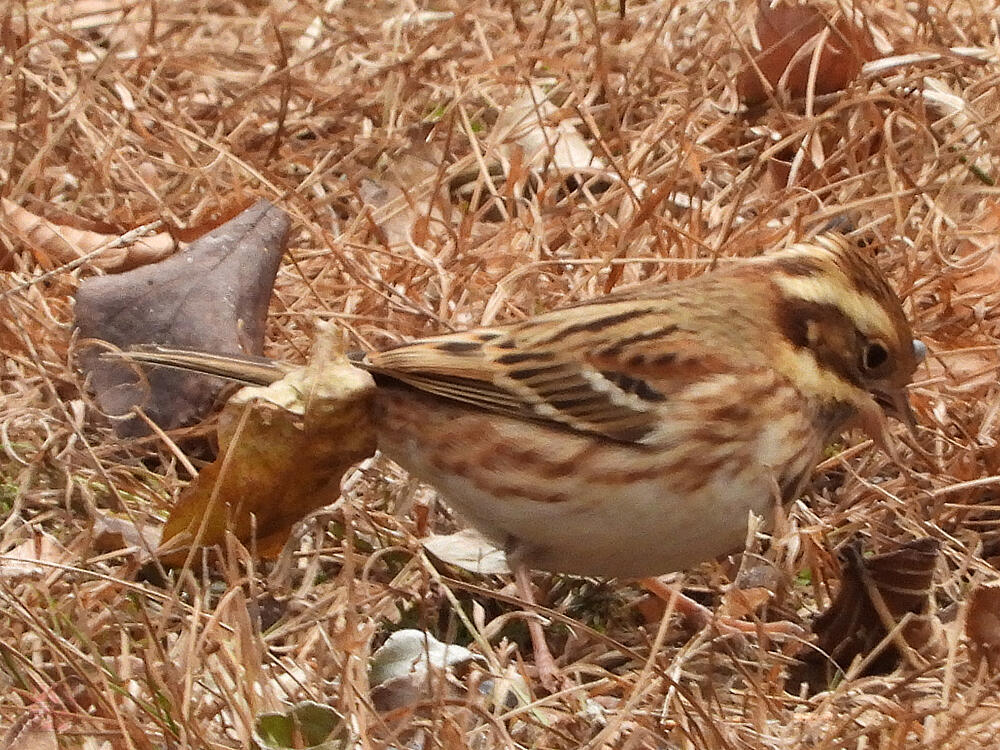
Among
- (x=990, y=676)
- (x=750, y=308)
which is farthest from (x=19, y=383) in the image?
(x=990, y=676)

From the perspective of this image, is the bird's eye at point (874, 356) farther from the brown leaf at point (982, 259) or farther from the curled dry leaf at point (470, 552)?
the brown leaf at point (982, 259)

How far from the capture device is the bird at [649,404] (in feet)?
10.8

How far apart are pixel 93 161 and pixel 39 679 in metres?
2.89

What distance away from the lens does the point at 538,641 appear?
333 cm

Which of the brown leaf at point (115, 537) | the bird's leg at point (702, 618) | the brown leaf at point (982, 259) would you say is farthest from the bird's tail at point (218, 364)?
the brown leaf at point (982, 259)

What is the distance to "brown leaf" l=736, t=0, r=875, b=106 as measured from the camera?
5570mm

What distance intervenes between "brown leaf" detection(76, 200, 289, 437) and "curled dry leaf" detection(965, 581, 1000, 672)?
1940mm

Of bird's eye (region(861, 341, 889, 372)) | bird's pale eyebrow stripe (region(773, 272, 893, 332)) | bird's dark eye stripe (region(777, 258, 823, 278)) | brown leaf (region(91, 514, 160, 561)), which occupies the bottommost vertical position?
brown leaf (region(91, 514, 160, 561))

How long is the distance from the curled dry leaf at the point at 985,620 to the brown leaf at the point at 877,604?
247 millimetres

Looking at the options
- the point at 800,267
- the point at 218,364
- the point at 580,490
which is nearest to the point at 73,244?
the point at 218,364

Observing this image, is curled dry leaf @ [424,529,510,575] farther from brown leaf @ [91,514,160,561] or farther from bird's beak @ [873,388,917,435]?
bird's beak @ [873,388,917,435]

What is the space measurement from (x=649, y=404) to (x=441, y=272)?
4.64 ft

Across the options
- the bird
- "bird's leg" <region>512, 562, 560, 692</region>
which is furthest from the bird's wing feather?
"bird's leg" <region>512, 562, 560, 692</region>

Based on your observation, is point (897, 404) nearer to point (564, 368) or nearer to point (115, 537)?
point (564, 368)
